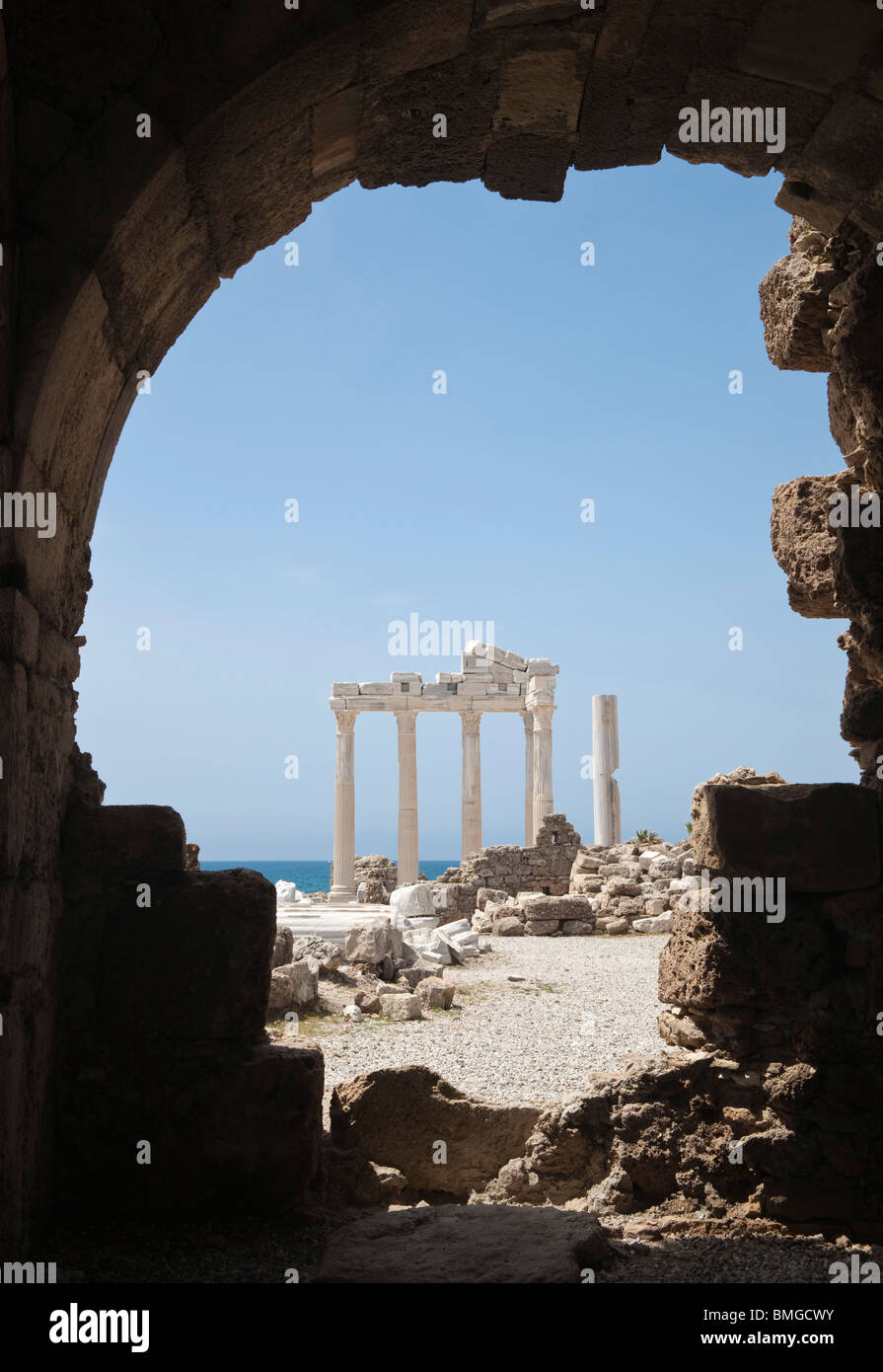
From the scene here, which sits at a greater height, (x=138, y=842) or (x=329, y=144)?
(x=329, y=144)

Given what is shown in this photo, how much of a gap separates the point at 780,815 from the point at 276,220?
3.69 meters

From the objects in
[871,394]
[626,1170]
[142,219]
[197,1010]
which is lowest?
[626,1170]

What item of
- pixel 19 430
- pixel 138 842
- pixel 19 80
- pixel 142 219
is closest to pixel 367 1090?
pixel 138 842

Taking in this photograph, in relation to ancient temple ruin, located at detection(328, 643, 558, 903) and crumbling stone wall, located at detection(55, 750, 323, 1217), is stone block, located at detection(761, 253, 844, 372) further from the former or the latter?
ancient temple ruin, located at detection(328, 643, 558, 903)

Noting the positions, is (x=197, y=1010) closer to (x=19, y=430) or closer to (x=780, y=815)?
(x=19, y=430)

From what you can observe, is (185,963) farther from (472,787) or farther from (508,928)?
(472,787)

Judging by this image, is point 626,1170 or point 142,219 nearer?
point 142,219

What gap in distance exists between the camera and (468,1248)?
3.73 m

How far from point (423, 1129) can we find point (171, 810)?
2.33 metres

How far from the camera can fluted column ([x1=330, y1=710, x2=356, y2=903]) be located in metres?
31.3

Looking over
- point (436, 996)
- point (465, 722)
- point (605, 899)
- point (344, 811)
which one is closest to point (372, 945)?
point (436, 996)

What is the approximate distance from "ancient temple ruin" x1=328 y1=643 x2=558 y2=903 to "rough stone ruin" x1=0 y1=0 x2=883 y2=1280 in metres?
27.3

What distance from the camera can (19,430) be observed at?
136 inches

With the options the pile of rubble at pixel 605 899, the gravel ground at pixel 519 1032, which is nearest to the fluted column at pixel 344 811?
the pile of rubble at pixel 605 899
